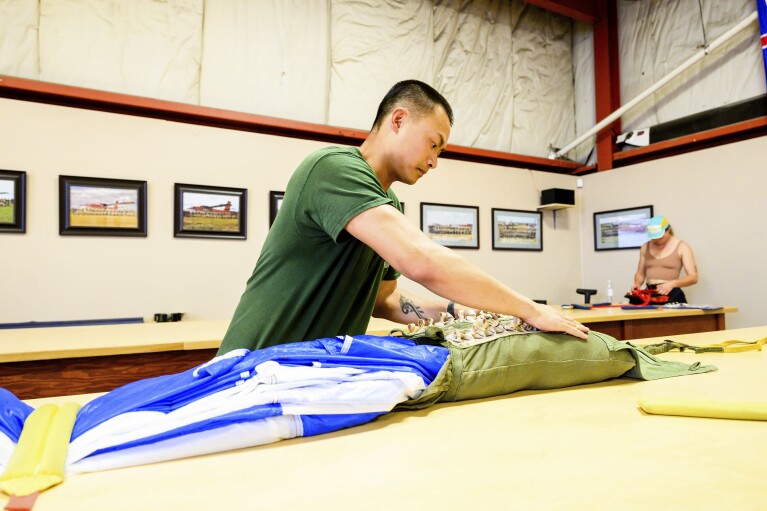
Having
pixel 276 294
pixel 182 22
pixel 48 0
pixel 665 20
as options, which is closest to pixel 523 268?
pixel 665 20

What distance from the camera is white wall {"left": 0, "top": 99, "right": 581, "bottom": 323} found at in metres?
2.92

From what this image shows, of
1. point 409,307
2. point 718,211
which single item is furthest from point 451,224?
point 409,307

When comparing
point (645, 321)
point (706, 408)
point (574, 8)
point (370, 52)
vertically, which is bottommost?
point (645, 321)

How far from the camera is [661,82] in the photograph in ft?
14.9

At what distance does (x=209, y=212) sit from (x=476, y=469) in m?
3.18

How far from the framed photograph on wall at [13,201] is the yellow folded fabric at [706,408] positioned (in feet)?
10.9

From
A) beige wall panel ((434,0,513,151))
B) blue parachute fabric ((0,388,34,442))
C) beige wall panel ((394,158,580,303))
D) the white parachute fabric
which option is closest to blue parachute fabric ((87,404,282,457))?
the white parachute fabric

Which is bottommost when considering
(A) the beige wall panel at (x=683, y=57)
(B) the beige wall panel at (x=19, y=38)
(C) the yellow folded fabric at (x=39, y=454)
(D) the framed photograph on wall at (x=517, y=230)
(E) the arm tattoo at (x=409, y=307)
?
(C) the yellow folded fabric at (x=39, y=454)

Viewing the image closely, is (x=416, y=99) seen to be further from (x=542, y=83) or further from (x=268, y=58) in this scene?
(x=542, y=83)

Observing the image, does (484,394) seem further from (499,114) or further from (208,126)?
(499,114)

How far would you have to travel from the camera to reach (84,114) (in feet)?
10.1

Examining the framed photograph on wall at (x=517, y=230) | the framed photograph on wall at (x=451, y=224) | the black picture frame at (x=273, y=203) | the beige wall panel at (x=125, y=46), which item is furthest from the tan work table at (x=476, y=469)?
the framed photograph on wall at (x=517, y=230)

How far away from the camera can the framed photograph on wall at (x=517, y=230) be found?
4.77 metres

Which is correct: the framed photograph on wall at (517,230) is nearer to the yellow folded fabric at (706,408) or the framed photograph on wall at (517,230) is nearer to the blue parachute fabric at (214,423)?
the yellow folded fabric at (706,408)
